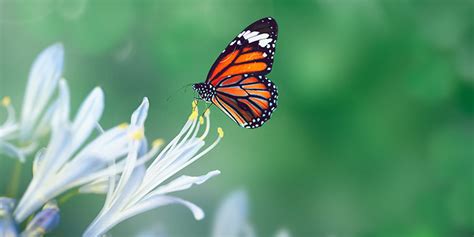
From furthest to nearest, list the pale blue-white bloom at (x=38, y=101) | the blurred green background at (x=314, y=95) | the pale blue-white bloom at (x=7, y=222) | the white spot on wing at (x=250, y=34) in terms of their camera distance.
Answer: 1. the blurred green background at (x=314, y=95)
2. the white spot on wing at (x=250, y=34)
3. the pale blue-white bloom at (x=38, y=101)
4. the pale blue-white bloom at (x=7, y=222)

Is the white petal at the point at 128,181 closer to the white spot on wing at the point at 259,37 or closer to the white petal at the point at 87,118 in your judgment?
the white petal at the point at 87,118

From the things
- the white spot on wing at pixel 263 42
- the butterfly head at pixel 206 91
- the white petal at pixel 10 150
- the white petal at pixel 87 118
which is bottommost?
the butterfly head at pixel 206 91

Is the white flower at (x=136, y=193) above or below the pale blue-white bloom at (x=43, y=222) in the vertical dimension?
below

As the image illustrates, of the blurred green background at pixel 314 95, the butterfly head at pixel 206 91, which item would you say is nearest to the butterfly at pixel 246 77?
the butterfly head at pixel 206 91

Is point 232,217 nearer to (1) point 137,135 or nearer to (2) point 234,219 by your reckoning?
(2) point 234,219

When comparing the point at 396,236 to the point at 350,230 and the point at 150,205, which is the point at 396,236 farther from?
the point at 150,205

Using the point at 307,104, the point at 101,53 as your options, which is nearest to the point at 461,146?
the point at 307,104

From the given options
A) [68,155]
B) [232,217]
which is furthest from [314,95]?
[68,155]
